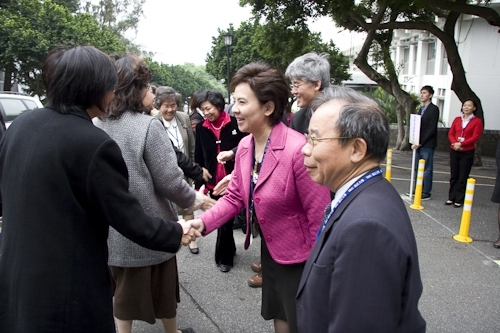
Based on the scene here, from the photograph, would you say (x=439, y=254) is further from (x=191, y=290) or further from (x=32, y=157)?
(x=32, y=157)

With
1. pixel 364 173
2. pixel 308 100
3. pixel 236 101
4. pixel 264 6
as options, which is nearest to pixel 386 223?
pixel 364 173

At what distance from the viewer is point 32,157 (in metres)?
1.61

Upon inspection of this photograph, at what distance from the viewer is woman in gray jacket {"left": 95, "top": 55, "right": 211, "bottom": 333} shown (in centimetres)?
241

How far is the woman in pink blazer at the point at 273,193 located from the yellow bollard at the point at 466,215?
3.92m

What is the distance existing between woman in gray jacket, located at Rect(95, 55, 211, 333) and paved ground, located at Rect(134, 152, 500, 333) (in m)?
0.75

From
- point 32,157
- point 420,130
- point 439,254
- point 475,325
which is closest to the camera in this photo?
point 32,157

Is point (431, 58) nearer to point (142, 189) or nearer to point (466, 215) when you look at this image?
point (466, 215)

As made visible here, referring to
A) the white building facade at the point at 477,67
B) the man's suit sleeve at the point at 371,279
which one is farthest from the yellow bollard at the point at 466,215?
the white building facade at the point at 477,67

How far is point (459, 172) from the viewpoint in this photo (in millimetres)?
7098

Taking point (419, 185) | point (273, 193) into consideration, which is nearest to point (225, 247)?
point (273, 193)

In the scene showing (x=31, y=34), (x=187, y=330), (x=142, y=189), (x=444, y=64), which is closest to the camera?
(x=142, y=189)

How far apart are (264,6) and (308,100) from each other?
38.4 feet

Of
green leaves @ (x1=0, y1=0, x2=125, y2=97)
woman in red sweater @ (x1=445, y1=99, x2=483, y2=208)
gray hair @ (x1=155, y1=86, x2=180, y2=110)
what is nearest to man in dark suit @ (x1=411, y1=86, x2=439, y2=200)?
woman in red sweater @ (x1=445, y1=99, x2=483, y2=208)

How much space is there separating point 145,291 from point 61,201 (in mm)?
1190
